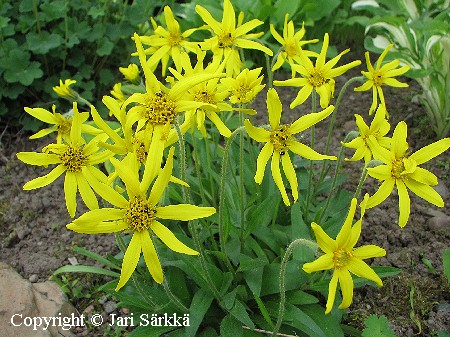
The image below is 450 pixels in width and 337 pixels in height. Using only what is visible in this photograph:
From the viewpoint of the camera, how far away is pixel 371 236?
3111 mm

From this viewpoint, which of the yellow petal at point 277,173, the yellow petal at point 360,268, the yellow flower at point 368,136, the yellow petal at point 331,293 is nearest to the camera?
the yellow petal at point 331,293

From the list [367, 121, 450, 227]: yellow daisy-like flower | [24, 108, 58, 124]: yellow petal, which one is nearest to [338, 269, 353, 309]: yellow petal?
[367, 121, 450, 227]: yellow daisy-like flower

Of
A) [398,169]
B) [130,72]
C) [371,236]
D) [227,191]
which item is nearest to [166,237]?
[398,169]

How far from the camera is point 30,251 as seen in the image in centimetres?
324

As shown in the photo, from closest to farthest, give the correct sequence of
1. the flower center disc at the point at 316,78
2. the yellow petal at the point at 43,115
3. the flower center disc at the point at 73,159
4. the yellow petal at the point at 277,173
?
1. the yellow petal at the point at 277,173
2. the flower center disc at the point at 73,159
3. the yellow petal at the point at 43,115
4. the flower center disc at the point at 316,78

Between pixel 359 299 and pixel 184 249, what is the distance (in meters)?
1.41

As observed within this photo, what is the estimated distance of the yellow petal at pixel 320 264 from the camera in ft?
5.32

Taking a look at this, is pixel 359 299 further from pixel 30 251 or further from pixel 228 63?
pixel 30 251

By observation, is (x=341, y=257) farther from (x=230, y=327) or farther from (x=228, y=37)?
(x=228, y=37)

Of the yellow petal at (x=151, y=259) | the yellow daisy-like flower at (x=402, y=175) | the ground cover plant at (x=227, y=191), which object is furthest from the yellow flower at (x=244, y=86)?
the yellow petal at (x=151, y=259)

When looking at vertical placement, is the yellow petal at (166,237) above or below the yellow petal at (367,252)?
above

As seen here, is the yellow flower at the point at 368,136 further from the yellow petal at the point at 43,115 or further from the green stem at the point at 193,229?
the yellow petal at the point at 43,115

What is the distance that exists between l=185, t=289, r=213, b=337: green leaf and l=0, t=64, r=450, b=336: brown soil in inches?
31.4

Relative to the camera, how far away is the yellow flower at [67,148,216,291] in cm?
169
